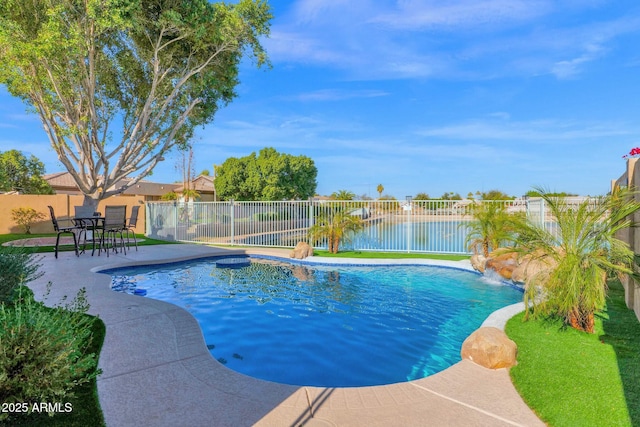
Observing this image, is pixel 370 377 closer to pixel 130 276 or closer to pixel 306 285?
pixel 306 285

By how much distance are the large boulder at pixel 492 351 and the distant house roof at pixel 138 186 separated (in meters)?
24.2

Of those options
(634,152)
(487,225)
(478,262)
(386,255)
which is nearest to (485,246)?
(487,225)

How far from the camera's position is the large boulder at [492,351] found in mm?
3200

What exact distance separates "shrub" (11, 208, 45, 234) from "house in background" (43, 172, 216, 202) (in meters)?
5.25

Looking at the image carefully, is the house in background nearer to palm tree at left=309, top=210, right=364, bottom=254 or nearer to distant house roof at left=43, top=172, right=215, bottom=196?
distant house roof at left=43, top=172, right=215, bottom=196

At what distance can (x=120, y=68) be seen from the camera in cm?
1357

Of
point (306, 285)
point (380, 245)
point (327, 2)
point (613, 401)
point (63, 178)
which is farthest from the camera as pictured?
point (63, 178)

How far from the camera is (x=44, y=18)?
35.4ft

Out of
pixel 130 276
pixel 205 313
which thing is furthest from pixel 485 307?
pixel 130 276

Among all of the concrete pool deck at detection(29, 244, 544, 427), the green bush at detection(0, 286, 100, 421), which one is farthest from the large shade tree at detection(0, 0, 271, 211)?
the green bush at detection(0, 286, 100, 421)

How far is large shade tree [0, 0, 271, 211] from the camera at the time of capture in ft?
33.4

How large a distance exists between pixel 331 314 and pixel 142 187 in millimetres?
33649

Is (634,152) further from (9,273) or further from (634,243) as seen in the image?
(9,273)

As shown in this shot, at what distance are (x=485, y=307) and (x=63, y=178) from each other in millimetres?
36087
